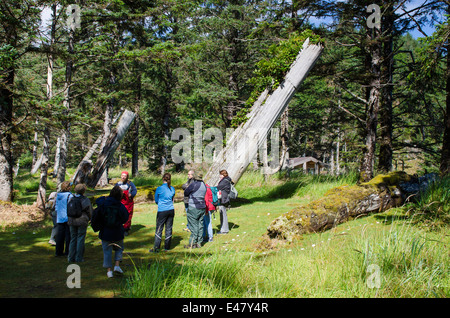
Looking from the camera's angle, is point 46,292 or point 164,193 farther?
point 164,193

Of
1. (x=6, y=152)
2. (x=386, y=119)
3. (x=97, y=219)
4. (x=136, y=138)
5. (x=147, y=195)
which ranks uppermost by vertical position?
(x=386, y=119)

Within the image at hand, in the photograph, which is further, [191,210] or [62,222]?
[191,210]

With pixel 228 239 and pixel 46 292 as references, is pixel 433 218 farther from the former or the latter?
pixel 46 292

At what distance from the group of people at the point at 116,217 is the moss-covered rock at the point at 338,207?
1647mm

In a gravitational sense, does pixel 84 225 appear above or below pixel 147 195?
above

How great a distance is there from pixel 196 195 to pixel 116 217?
7.20 feet

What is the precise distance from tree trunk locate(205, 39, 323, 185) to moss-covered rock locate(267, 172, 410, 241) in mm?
3789

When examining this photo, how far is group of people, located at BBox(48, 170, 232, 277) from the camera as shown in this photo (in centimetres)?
502

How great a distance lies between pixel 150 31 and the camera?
2395cm

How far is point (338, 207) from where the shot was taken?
7148mm

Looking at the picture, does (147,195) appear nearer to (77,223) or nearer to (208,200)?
(208,200)

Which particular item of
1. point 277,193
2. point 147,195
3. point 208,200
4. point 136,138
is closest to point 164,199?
point 208,200

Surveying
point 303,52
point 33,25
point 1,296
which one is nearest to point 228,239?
point 1,296
